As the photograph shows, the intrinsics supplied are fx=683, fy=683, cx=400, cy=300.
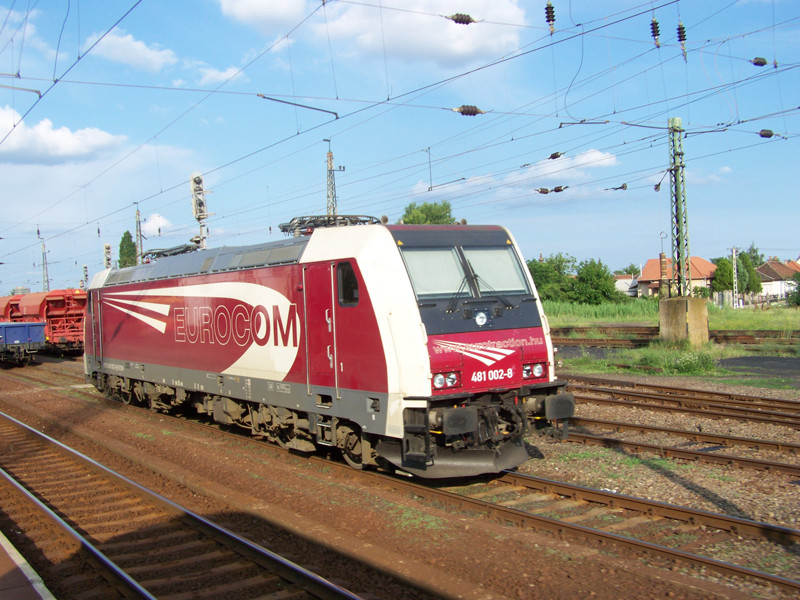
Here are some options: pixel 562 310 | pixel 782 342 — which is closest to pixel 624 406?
pixel 782 342

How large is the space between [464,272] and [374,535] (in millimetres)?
3464

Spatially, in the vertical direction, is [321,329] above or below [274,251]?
below

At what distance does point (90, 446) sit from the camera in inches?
498

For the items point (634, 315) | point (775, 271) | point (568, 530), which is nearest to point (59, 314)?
point (568, 530)

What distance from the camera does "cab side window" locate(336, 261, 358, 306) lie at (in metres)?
8.57

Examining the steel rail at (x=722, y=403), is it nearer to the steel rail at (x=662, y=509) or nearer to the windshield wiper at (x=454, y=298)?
the steel rail at (x=662, y=509)

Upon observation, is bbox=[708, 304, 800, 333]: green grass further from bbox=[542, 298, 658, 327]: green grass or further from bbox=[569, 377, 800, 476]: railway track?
bbox=[569, 377, 800, 476]: railway track

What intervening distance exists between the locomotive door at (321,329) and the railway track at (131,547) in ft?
7.82

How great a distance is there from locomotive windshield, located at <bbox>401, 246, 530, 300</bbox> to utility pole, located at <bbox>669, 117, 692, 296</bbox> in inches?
609

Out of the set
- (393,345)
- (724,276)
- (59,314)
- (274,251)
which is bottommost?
(393,345)

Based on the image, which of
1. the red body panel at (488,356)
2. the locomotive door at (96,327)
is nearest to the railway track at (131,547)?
the red body panel at (488,356)

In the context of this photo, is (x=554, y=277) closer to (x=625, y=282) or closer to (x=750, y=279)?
(x=750, y=279)

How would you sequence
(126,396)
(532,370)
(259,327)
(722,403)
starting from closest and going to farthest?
(532,370) → (259,327) → (722,403) → (126,396)

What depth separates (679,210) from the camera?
2286cm
